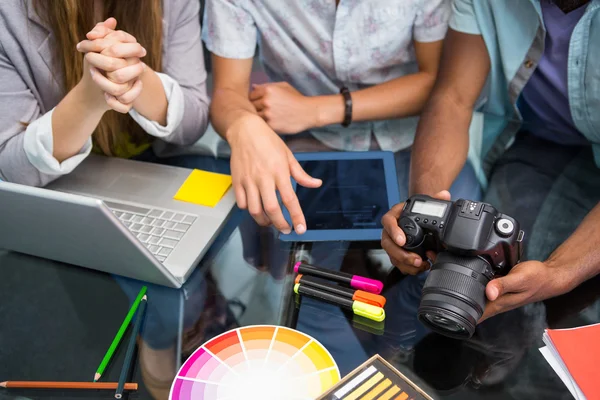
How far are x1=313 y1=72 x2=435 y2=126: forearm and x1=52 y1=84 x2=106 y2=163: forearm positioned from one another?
1.43ft

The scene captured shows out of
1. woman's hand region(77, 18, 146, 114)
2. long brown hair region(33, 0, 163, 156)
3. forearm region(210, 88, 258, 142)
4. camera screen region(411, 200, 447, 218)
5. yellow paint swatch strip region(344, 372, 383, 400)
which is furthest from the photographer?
forearm region(210, 88, 258, 142)

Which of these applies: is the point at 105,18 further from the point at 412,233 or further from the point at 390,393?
the point at 390,393

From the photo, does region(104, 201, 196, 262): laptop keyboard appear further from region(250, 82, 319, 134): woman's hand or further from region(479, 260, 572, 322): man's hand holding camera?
region(479, 260, 572, 322): man's hand holding camera

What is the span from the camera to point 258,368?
0.71 m

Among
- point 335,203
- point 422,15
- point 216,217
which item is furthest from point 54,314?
point 422,15

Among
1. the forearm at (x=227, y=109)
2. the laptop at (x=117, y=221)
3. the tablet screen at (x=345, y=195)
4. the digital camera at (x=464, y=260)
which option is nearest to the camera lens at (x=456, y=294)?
the digital camera at (x=464, y=260)

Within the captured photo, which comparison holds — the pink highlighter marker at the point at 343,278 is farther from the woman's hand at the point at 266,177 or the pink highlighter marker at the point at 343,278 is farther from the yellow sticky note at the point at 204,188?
the yellow sticky note at the point at 204,188

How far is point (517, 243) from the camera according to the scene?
734mm

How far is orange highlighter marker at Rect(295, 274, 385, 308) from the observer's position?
795mm

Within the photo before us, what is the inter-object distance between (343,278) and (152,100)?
0.49m

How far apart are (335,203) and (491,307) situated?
323 millimetres

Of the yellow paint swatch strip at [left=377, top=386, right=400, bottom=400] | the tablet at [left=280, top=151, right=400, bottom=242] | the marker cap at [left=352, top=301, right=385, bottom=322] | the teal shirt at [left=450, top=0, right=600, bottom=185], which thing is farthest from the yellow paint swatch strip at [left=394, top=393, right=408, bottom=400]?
the teal shirt at [left=450, top=0, right=600, bottom=185]

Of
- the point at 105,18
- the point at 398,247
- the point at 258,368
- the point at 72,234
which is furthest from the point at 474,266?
the point at 105,18

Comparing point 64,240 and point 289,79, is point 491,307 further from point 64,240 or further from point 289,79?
point 289,79
